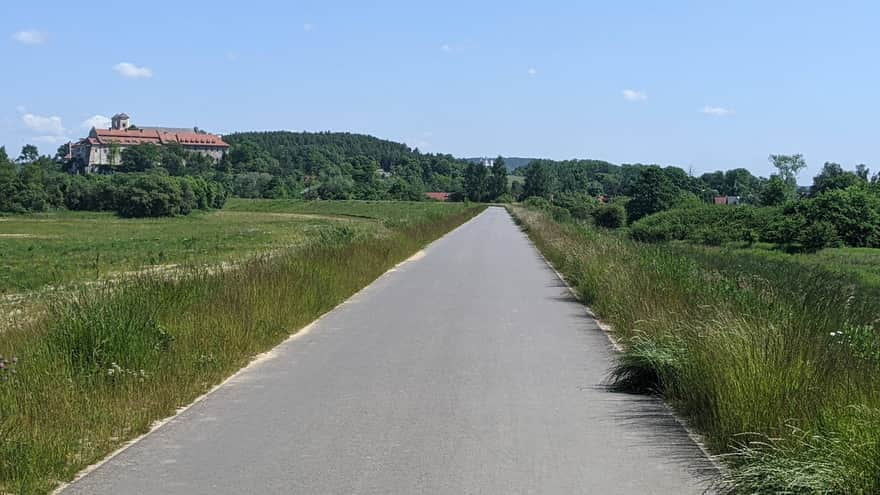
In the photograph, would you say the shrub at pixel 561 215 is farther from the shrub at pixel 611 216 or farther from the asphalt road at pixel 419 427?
the asphalt road at pixel 419 427


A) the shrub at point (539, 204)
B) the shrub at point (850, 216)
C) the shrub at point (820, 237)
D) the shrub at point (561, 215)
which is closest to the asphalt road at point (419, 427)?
the shrub at point (561, 215)

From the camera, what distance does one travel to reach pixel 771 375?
24.2ft

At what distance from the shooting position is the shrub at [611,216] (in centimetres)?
12056

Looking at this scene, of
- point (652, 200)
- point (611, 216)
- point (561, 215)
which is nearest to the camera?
point (561, 215)

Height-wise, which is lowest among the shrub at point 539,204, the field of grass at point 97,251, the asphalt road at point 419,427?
the field of grass at point 97,251

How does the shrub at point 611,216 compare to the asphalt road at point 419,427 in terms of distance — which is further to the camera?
the shrub at point 611,216

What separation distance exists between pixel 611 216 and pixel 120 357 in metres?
115

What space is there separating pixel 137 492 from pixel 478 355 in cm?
658

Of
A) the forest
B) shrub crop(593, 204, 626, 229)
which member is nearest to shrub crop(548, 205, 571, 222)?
the forest

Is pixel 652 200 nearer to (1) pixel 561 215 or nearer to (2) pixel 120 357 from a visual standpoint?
(1) pixel 561 215

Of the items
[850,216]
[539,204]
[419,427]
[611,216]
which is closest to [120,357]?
[419,427]

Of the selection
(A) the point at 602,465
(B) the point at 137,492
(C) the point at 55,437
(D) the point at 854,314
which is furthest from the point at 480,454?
(D) the point at 854,314

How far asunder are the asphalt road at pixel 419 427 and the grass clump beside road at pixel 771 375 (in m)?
0.40

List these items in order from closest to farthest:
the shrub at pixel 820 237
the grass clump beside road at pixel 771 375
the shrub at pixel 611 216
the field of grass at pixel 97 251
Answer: the grass clump beside road at pixel 771 375, the field of grass at pixel 97 251, the shrub at pixel 820 237, the shrub at pixel 611 216
